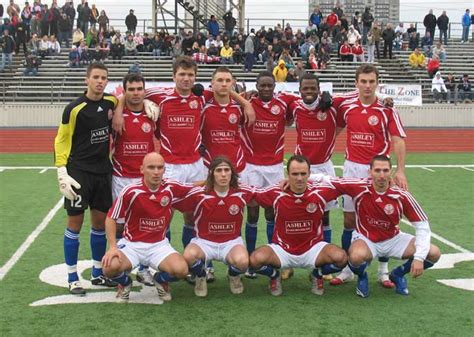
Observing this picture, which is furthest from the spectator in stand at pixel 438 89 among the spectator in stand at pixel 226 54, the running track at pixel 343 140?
the spectator in stand at pixel 226 54

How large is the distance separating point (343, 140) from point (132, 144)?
13.9 m

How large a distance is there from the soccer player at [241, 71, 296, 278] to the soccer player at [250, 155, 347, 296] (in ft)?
2.03

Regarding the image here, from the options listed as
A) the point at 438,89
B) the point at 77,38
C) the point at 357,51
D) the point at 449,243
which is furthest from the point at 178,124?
the point at 357,51

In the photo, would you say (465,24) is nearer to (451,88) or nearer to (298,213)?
(451,88)

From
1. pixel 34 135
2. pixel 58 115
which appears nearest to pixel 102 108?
pixel 34 135

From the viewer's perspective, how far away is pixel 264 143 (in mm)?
6117

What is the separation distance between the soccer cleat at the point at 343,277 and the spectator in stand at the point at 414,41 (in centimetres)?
2456

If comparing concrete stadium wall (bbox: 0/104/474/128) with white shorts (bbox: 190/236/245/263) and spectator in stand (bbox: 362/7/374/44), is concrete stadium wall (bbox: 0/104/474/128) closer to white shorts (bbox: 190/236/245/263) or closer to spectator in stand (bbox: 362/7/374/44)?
spectator in stand (bbox: 362/7/374/44)

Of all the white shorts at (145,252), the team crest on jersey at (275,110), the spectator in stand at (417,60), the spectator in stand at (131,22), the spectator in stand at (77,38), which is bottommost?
the white shorts at (145,252)

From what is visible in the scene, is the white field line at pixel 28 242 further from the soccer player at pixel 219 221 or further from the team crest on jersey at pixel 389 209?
the team crest on jersey at pixel 389 209

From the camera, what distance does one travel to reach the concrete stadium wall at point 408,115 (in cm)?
2173

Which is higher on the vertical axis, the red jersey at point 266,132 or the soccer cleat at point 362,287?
the red jersey at point 266,132

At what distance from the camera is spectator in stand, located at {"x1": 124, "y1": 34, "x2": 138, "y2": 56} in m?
26.0

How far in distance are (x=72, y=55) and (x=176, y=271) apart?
20.7 metres
